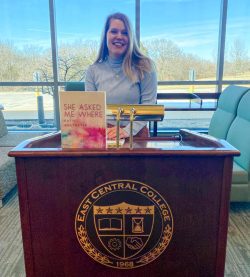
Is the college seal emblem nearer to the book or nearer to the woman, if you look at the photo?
the book

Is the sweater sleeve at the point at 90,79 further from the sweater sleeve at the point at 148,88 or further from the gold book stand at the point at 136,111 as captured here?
the gold book stand at the point at 136,111

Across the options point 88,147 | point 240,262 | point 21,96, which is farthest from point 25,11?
point 240,262

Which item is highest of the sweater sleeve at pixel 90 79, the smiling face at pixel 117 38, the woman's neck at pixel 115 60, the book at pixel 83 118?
the smiling face at pixel 117 38

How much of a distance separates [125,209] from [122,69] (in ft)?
2.79

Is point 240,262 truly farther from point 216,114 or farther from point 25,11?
point 25,11

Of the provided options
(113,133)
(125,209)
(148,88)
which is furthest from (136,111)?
(148,88)

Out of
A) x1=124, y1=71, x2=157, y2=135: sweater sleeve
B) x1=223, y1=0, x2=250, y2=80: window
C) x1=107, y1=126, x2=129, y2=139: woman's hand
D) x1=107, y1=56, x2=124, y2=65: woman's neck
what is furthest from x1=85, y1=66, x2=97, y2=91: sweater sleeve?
x1=223, y1=0, x2=250, y2=80: window

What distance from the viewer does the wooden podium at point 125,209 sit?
37.7 inches

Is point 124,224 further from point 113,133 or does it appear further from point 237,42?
point 237,42

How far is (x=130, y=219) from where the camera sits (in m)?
0.99

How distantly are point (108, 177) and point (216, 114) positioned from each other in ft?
8.10

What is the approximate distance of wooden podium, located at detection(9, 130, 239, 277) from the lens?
3.14 ft

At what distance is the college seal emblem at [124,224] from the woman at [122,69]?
536 mm

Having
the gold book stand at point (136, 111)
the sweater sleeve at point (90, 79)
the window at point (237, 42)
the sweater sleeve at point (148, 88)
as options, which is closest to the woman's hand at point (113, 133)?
the gold book stand at point (136, 111)
